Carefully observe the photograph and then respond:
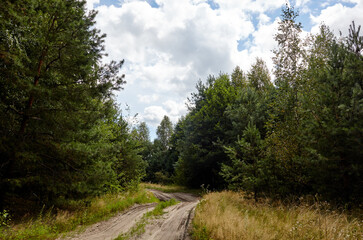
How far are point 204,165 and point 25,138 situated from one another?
22075mm

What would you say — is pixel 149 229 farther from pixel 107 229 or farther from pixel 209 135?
pixel 209 135

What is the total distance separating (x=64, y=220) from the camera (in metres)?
8.02

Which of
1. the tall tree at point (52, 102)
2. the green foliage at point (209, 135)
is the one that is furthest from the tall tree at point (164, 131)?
the tall tree at point (52, 102)

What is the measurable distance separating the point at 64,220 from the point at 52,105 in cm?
475

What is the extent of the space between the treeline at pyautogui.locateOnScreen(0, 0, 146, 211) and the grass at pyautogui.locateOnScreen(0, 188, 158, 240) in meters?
0.81

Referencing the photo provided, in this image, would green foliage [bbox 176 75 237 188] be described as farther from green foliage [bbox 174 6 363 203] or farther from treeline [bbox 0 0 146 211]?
treeline [bbox 0 0 146 211]

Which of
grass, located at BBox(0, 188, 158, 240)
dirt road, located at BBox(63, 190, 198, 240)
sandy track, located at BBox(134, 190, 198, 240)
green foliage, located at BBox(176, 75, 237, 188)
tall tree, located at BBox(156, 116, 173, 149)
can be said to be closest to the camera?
grass, located at BBox(0, 188, 158, 240)

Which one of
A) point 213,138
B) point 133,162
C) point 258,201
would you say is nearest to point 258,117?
point 213,138

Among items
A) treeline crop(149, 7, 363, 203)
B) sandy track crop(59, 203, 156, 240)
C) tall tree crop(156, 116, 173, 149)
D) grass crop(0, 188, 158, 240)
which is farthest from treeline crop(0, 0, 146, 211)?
tall tree crop(156, 116, 173, 149)

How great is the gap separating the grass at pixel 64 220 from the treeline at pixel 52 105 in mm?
809

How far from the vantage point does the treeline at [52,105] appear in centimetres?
697

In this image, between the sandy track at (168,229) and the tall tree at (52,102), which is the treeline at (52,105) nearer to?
the tall tree at (52,102)

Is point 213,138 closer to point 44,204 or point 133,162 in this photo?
point 133,162

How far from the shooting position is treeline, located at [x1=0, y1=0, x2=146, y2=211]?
6969mm
